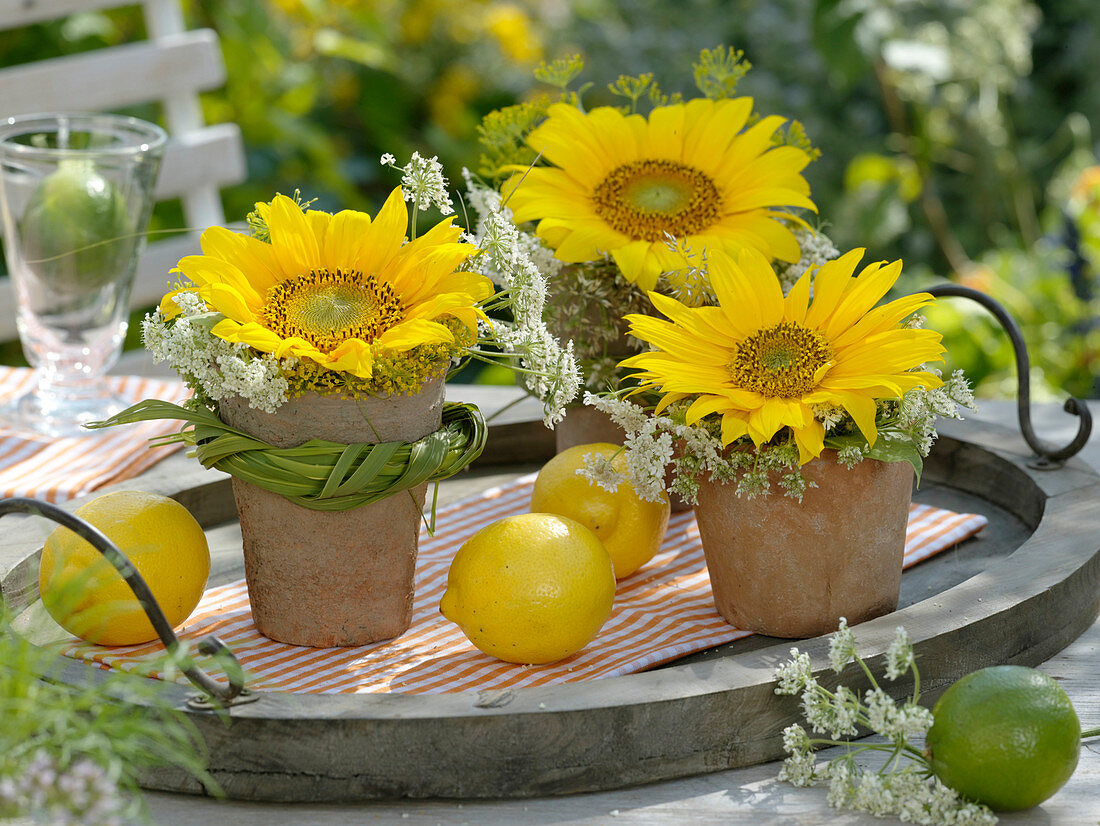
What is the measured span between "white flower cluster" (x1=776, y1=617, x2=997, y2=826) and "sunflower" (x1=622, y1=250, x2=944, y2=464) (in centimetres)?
15

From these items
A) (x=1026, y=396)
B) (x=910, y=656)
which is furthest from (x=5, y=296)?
(x=910, y=656)

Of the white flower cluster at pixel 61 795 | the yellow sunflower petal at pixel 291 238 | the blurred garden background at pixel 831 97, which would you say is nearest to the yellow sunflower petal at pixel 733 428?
the yellow sunflower petal at pixel 291 238

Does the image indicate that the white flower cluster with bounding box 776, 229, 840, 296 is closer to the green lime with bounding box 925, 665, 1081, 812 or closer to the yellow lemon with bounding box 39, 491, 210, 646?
the green lime with bounding box 925, 665, 1081, 812

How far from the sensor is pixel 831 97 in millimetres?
3518

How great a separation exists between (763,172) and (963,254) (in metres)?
2.56

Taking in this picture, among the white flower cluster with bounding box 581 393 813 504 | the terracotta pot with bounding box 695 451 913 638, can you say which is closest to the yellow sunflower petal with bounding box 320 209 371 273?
the white flower cluster with bounding box 581 393 813 504

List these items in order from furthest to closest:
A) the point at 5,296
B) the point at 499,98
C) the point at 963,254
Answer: the point at 499,98
the point at 963,254
the point at 5,296

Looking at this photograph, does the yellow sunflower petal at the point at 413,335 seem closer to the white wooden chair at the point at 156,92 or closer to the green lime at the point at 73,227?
the green lime at the point at 73,227

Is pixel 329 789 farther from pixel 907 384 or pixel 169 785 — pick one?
pixel 907 384

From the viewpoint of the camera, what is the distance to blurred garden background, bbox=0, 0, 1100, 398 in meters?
2.65

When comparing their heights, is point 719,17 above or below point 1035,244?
above

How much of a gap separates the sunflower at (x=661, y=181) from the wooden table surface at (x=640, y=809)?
1.45 ft

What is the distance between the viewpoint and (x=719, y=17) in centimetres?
353

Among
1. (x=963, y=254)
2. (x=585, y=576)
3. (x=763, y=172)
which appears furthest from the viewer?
(x=963, y=254)
